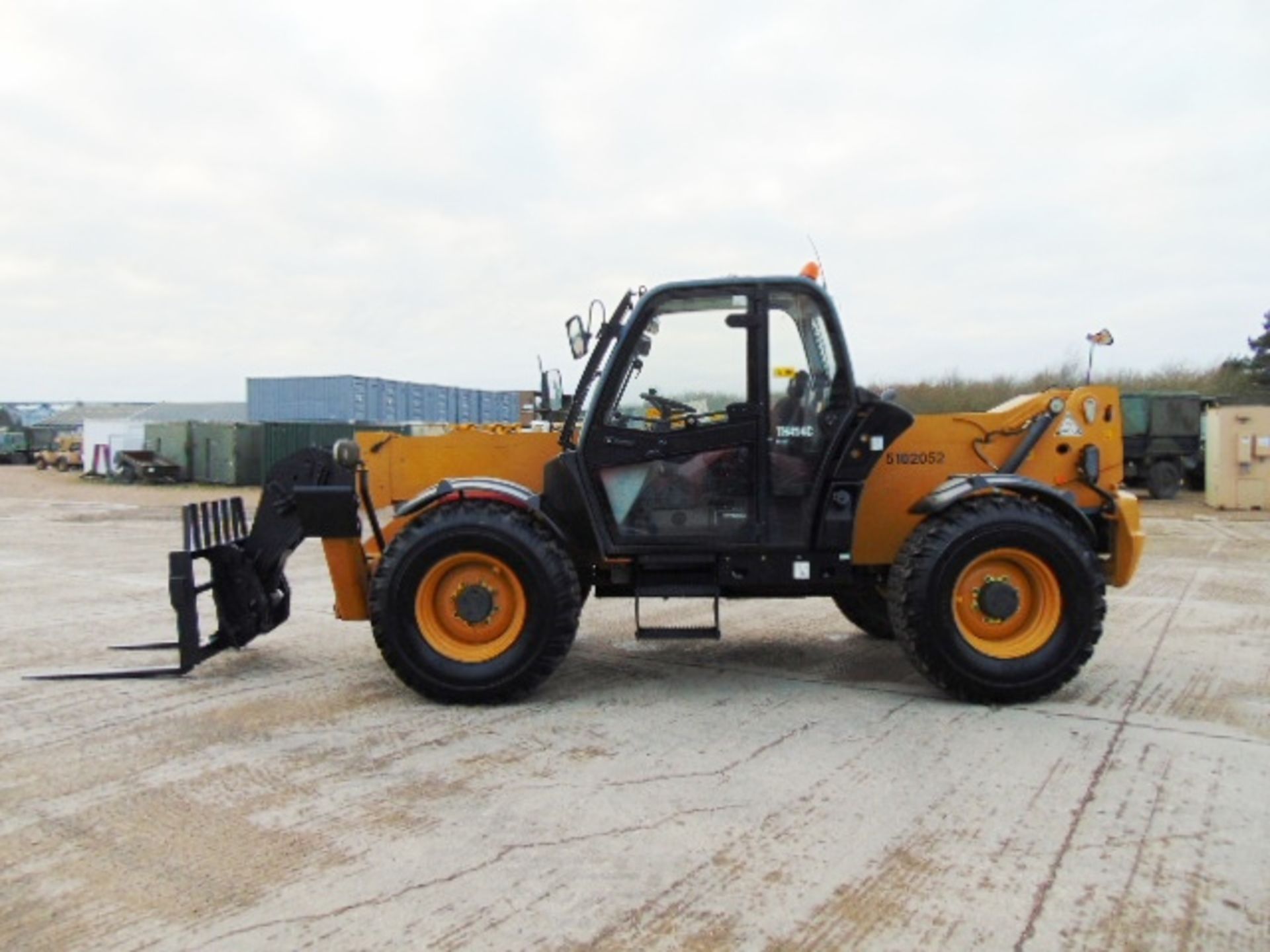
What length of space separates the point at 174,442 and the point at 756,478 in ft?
96.1

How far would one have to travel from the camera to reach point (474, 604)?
5270 mm

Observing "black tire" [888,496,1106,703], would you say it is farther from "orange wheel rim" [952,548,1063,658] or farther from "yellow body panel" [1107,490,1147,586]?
"yellow body panel" [1107,490,1147,586]

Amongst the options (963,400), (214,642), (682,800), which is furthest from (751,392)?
(963,400)

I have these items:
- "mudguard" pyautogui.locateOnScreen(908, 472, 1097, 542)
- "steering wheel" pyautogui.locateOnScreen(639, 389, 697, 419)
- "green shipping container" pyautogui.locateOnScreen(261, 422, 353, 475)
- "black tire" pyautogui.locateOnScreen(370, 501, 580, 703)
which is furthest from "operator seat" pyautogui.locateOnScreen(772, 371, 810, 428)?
"green shipping container" pyautogui.locateOnScreen(261, 422, 353, 475)

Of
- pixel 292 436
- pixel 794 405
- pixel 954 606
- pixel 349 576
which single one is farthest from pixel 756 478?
pixel 292 436

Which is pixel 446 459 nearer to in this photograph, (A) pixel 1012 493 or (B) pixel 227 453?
(A) pixel 1012 493

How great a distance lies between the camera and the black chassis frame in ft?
17.5

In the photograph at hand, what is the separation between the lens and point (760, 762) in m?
4.33

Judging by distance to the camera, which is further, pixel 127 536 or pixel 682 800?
pixel 127 536

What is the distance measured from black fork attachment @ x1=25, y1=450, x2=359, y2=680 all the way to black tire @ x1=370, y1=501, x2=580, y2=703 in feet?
1.91

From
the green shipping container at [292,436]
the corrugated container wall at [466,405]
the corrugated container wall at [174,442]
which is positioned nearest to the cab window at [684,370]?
the green shipping container at [292,436]

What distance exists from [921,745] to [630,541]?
189 cm

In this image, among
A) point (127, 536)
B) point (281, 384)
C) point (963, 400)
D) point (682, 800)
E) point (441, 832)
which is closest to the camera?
point (441, 832)

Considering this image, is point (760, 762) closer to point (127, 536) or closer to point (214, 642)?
point (214, 642)
